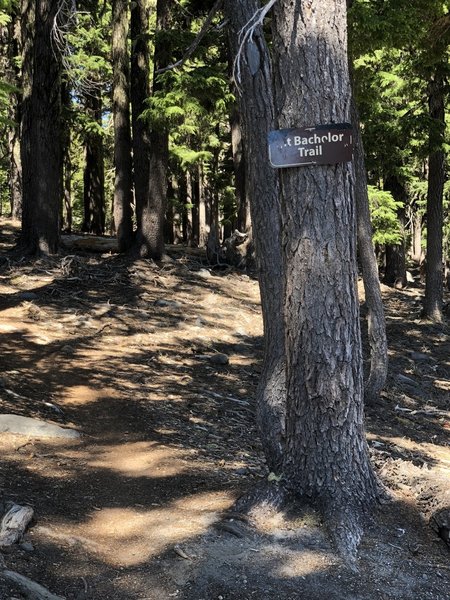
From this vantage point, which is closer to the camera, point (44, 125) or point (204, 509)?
point (204, 509)

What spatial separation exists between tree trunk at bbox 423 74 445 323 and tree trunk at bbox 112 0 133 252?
311 inches

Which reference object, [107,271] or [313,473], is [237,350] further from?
[313,473]

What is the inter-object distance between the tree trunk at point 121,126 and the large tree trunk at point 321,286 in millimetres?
13463

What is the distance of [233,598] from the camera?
4133mm

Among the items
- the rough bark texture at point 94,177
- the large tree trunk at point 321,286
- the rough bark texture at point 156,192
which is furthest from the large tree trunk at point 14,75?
the large tree trunk at point 321,286

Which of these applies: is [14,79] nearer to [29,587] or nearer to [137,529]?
[137,529]

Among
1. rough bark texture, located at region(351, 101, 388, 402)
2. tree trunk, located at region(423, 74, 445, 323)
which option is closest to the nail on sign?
rough bark texture, located at region(351, 101, 388, 402)

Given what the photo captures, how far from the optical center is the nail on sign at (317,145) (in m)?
4.75

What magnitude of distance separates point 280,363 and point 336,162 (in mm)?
2169

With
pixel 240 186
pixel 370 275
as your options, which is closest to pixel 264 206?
pixel 370 275

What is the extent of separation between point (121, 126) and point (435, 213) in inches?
340

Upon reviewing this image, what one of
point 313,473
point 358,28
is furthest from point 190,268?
point 313,473

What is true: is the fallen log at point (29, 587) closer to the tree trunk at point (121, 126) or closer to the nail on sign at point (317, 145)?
the nail on sign at point (317, 145)

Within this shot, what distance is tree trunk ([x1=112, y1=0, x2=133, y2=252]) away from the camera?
58.9 ft
